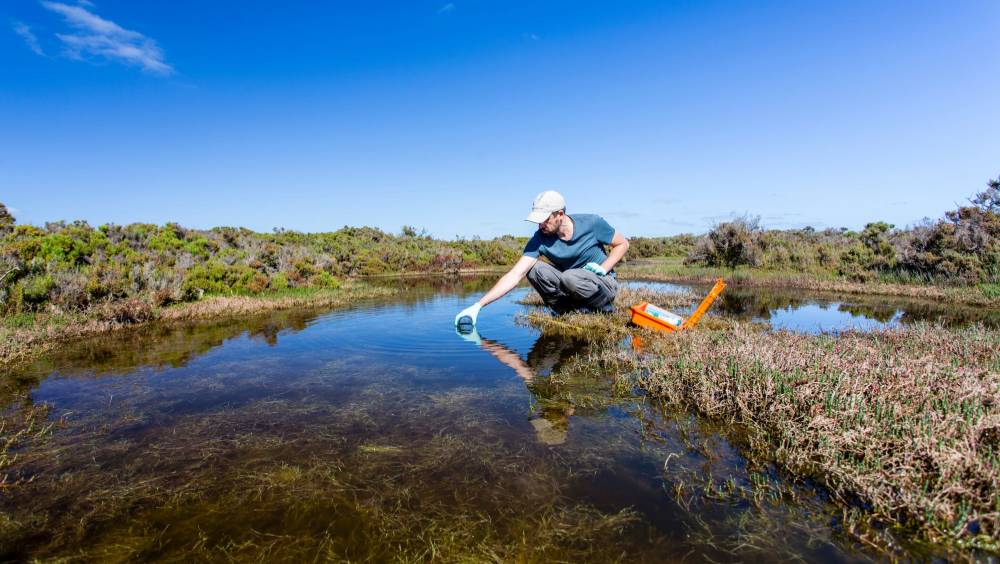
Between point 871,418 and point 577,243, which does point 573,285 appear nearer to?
point 577,243

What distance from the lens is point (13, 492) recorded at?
2861 mm

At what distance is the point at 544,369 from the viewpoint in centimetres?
577

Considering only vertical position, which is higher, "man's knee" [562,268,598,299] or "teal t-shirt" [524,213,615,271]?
"teal t-shirt" [524,213,615,271]

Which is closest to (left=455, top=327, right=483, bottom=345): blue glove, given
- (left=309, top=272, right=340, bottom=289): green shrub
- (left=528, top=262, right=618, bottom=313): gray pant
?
(left=528, top=262, right=618, bottom=313): gray pant

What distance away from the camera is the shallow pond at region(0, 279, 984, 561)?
2.41 meters

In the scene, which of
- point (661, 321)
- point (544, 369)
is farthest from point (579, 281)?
point (544, 369)

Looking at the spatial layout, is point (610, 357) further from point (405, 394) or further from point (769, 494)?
point (769, 494)

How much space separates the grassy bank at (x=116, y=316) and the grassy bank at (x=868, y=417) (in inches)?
333

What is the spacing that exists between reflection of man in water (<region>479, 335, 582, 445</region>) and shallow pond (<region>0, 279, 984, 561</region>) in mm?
34

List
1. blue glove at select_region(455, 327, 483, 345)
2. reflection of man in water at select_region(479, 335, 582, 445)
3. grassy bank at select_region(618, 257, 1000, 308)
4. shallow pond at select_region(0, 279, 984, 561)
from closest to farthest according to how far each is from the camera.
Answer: shallow pond at select_region(0, 279, 984, 561) → reflection of man in water at select_region(479, 335, 582, 445) → blue glove at select_region(455, 327, 483, 345) → grassy bank at select_region(618, 257, 1000, 308)

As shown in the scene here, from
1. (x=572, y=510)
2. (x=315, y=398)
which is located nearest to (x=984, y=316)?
(x=572, y=510)

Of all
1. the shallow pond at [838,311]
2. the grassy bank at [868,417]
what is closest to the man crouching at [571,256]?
the grassy bank at [868,417]

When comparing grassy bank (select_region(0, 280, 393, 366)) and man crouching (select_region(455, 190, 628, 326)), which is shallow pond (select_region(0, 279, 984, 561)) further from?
man crouching (select_region(455, 190, 628, 326))

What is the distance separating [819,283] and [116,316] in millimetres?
22130
